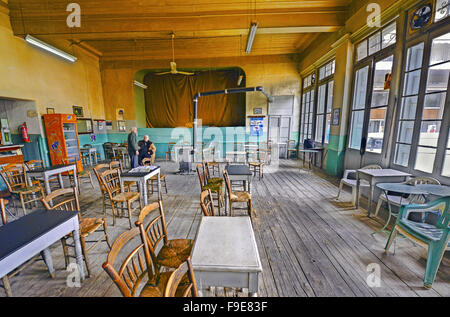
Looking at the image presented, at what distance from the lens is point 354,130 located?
5480 mm

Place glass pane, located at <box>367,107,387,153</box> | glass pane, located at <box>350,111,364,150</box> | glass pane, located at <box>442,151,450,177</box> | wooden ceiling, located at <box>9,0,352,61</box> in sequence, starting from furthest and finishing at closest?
wooden ceiling, located at <box>9,0,352,61</box>, glass pane, located at <box>350,111,364,150</box>, glass pane, located at <box>367,107,387,153</box>, glass pane, located at <box>442,151,450,177</box>

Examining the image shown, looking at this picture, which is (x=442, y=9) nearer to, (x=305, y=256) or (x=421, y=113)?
(x=421, y=113)

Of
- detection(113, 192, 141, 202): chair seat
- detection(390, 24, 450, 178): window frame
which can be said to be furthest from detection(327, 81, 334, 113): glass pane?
detection(113, 192, 141, 202): chair seat

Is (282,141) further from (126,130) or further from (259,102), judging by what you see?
(126,130)

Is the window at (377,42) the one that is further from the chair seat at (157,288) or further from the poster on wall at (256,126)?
the chair seat at (157,288)

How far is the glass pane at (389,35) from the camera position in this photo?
157 inches

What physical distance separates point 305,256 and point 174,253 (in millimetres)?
1690

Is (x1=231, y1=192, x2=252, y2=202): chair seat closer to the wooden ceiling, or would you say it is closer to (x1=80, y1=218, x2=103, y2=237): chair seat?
(x1=80, y1=218, x2=103, y2=237): chair seat

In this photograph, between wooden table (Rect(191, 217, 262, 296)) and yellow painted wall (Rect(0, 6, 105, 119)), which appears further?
yellow painted wall (Rect(0, 6, 105, 119))

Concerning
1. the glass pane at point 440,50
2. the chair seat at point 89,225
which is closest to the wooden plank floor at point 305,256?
the chair seat at point 89,225

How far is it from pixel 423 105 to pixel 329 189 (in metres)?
2.52

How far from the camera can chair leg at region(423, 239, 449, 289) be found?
1899 mm

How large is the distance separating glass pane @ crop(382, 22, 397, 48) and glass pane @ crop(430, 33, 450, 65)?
3.16 ft
